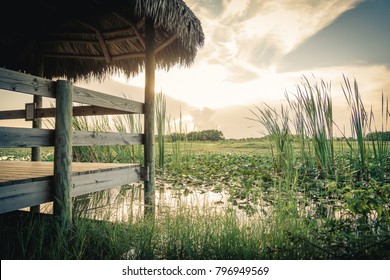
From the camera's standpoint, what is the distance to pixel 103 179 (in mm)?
3109

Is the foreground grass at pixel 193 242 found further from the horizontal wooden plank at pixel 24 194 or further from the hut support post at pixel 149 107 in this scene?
the hut support post at pixel 149 107

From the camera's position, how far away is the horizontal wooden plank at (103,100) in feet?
8.75

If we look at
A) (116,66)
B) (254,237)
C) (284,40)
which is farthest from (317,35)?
(116,66)

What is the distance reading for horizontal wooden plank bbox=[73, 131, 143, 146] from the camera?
272cm

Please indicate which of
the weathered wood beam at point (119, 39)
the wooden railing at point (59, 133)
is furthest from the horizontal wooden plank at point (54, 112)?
the weathered wood beam at point (119, 39)

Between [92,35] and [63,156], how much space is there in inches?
140

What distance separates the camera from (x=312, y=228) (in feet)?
7.66

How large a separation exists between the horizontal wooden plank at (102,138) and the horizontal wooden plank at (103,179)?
14.0 inches

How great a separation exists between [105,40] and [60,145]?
318cm

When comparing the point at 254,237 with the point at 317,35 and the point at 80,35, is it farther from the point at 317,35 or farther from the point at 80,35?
the point at 80,35

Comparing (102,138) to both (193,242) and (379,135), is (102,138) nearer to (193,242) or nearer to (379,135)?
(193,242)

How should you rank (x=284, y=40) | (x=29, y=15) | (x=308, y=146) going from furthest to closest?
(x=29, y=15) → (x=308, y=146) → (x=284, y=40)

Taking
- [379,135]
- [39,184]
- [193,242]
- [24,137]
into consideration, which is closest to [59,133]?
[24,137]
